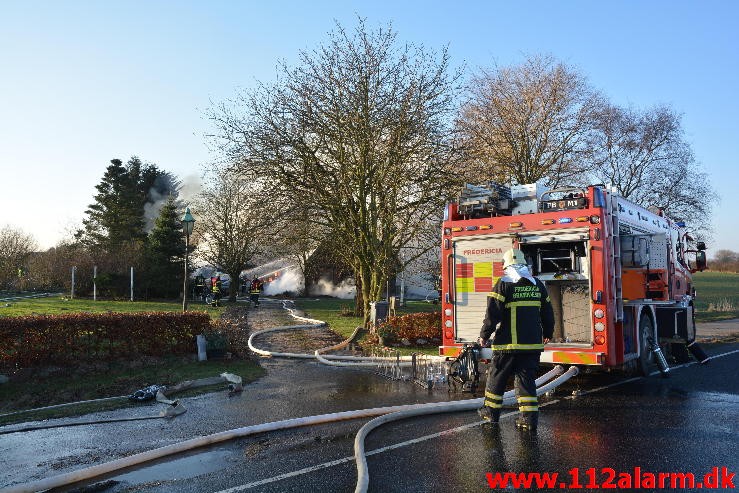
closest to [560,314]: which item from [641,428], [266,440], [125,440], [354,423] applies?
[641,428]

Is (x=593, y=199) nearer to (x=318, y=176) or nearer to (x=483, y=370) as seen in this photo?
(x=483, y=370)

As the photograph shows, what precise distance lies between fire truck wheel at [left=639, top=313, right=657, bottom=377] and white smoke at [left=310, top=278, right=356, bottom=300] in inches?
1289

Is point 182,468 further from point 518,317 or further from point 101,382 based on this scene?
point 101,382

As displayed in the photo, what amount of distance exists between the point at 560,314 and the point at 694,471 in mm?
4194

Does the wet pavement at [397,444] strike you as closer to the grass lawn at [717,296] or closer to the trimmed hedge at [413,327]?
the trimmed hedge at [413,327]

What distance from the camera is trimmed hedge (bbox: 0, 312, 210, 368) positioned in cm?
954

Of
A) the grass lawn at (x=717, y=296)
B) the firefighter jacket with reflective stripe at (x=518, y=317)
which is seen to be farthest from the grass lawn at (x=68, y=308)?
the grass lawn at (x=717, y=296)

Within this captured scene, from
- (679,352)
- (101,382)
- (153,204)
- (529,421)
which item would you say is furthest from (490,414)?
(153,204)

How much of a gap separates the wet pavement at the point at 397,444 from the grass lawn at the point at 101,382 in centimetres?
76

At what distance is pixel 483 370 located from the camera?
1002 cm

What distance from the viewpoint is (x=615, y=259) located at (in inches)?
322

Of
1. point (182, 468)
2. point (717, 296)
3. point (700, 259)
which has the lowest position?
point (182, 468)

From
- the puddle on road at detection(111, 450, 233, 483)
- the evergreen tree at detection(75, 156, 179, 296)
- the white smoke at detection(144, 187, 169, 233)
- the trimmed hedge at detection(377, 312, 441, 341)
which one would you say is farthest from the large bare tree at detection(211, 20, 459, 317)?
the white smoke at detection(144, 187, 169, 233)

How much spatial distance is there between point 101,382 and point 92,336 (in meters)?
1.38
